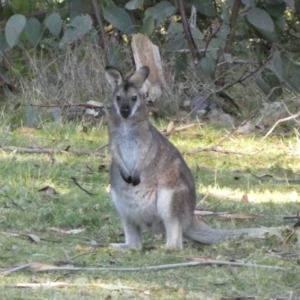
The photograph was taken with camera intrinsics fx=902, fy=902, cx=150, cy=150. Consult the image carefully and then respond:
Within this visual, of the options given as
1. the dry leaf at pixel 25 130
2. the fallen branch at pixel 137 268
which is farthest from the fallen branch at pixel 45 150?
the fallen branch at pixel 137 268

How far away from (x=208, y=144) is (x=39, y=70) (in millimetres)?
1980

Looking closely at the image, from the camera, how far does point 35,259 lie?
4.25 meters

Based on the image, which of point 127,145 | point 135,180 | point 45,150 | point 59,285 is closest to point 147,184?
point 135,180

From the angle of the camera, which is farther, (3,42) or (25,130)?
(3,42)

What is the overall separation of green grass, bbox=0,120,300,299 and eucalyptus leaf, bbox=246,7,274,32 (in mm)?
1050

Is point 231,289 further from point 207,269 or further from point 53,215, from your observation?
point 53,215

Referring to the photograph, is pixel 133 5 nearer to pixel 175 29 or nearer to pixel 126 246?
pixel 175 29

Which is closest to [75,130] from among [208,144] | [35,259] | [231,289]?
[208,144]

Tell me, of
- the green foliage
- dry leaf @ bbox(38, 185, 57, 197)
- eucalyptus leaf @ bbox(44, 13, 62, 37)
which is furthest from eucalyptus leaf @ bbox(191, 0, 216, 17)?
dry leaf @ bbox(38, 185, 57, 197)

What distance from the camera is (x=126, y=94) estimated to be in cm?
494

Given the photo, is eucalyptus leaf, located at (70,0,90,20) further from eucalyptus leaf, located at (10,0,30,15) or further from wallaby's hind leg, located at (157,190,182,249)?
wallaby's hind leg, located at (157,190,182,249)

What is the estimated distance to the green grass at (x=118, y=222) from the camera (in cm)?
377

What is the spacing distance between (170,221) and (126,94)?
0.80 metres

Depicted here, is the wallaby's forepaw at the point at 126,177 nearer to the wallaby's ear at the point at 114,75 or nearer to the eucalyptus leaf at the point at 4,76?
the wallaby's ear at the point at 114,75
